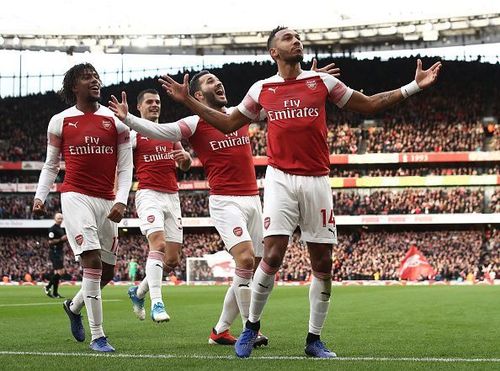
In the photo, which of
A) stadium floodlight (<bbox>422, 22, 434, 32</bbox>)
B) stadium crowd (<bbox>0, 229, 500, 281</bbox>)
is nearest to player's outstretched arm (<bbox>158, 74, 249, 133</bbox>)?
stadium crowd (<bbox>0, 229, 500, 281</bbox>)

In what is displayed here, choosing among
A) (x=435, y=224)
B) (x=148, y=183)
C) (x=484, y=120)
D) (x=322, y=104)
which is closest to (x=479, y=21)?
(x=484, y=120)

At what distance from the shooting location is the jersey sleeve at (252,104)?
819 cm

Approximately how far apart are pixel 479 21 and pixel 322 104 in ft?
147

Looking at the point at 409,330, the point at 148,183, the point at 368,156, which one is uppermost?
the point at 368,156

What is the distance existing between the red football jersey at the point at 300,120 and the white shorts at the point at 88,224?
1.90 metres

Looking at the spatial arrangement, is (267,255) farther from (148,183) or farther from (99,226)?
(148,183)

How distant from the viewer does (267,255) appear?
794 cm

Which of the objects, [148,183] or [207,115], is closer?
[207,115]

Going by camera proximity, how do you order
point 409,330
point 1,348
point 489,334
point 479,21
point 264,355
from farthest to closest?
1. point 479,21
2. point 409,330
3. point 489,334
4. point 1,348
5. point 264,355

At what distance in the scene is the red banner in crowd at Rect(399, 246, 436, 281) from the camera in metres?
42.7

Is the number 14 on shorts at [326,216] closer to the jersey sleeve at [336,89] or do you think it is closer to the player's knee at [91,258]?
Result: the jersey sleeve at [336,89]

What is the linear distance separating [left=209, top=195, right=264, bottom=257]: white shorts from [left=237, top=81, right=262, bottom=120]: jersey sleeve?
1368 millimetres

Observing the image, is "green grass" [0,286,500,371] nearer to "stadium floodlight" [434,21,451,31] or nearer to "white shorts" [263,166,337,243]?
"white shorts" [263,166,337,243]

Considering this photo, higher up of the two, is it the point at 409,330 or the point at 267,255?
the point at 267,255
